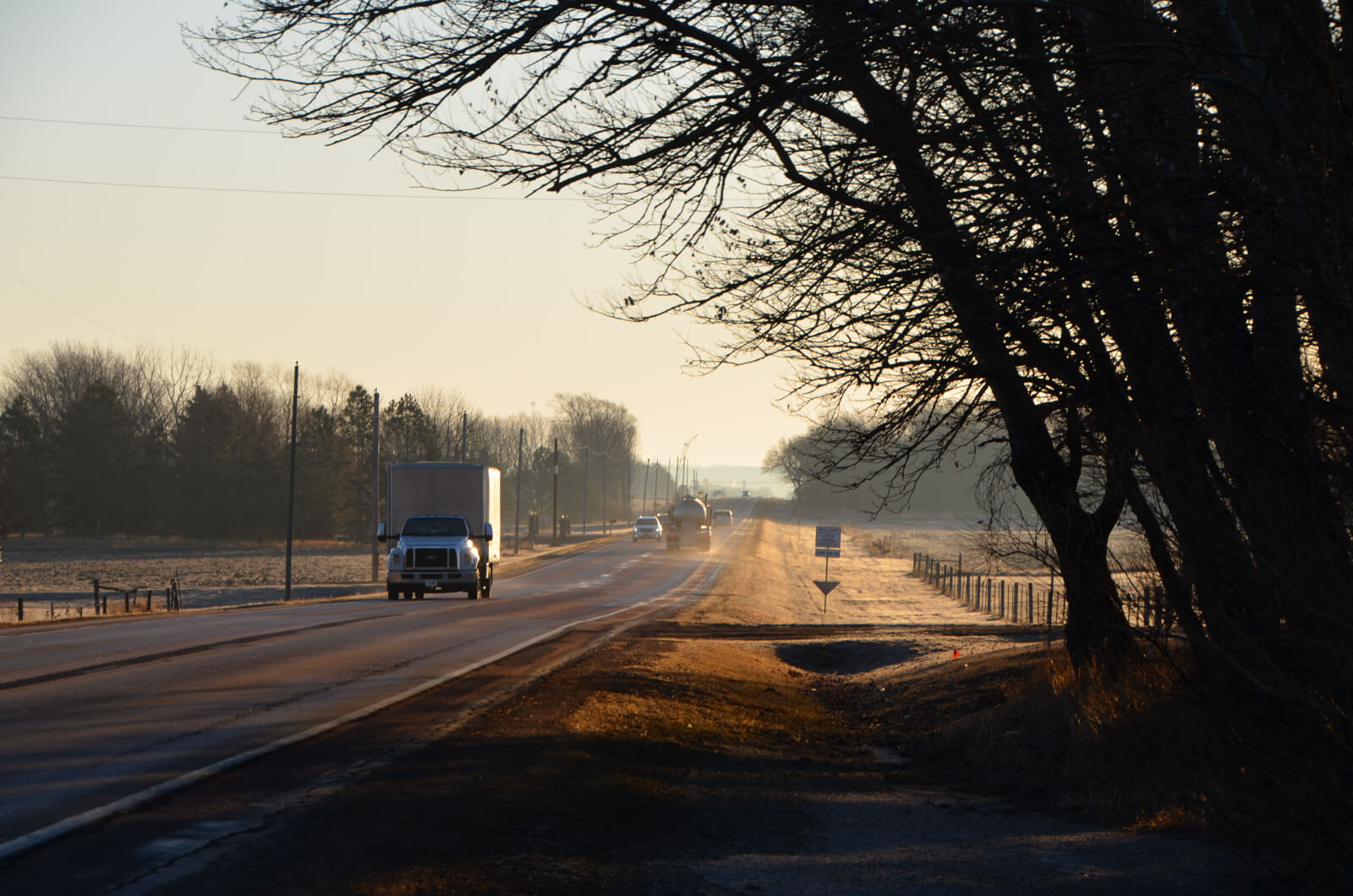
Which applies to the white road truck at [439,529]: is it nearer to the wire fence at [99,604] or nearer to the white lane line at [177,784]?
the wire fence at [99,604]

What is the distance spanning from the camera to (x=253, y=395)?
12406cm

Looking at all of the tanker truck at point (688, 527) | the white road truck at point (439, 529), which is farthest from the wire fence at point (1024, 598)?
the tanker truck at point (688, 527)

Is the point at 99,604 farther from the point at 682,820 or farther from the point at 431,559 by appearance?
the point at 682,820

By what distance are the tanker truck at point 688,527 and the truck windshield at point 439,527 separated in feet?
147

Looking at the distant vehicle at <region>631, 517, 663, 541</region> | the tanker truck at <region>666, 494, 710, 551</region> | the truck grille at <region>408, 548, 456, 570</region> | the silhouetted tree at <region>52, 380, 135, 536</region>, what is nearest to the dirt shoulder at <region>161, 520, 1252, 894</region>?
the truck grille at <region>408, 548, 456, 570</region>

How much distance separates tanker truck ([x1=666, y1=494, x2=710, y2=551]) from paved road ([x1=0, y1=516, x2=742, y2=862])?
50111 millimetres

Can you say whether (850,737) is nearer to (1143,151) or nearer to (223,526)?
(1143,151)

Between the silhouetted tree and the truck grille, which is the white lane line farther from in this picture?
the silhouetted tree

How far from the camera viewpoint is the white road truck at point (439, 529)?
112 ft

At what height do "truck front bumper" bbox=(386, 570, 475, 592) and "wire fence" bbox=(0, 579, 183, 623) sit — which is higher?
"truck front bumper" bbox=(386, 570, 475, 592)

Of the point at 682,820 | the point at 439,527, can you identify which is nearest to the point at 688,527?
the point at 439,527

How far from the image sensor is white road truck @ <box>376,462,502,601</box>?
34.0m

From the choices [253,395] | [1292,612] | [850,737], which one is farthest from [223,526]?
[1292,612]

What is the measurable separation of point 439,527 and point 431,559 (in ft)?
3.17
